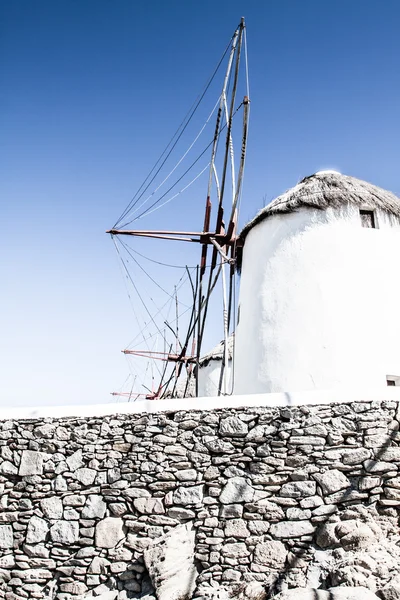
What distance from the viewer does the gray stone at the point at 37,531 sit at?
18.6ft

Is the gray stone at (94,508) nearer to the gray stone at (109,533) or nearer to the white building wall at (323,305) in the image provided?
the gray stone at (109,533)

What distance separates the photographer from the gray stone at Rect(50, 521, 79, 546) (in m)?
5.61

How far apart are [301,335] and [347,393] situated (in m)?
2.80

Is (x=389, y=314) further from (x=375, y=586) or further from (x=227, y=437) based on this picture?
(x=375, y=586)

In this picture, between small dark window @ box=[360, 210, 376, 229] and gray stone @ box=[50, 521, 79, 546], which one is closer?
gray stone @ box=[50, 521, 79, 546]

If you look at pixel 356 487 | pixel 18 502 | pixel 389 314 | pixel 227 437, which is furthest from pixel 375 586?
pixel 389 314

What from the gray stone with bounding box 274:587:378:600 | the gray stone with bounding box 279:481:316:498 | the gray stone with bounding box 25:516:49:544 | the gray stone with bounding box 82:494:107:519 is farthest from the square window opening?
the gray stone with bounding box 25:516:49:544

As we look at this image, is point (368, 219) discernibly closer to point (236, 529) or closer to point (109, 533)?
point (236, 529)

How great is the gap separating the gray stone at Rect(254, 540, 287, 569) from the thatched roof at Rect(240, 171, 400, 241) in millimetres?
5895

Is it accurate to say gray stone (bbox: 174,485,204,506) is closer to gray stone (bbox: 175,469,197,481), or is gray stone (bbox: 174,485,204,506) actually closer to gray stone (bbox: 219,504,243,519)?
gray stone (bbox: 175,469,197,481)

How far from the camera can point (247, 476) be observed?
5.43 metres

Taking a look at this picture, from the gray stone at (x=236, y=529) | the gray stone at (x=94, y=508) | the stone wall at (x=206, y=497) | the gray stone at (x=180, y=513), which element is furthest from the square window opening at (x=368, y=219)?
the gray stone at (x=94, y=508)

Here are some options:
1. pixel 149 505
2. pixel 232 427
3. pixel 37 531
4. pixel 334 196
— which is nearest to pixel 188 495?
pixel 149 505

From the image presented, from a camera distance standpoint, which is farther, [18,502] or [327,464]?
[18,502]
